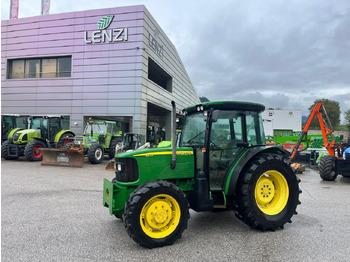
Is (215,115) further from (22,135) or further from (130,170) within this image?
(22,135)

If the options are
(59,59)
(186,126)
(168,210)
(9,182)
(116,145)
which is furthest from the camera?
(59,59)

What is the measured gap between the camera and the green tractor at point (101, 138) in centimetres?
1377

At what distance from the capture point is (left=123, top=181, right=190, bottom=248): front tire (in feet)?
10.9

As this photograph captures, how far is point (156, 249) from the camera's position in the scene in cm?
338

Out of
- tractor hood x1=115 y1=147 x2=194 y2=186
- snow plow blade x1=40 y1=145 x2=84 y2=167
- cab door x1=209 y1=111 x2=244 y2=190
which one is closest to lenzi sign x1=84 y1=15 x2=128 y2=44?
snow plow blade x1=40 y1=145 x2=84 y2=167

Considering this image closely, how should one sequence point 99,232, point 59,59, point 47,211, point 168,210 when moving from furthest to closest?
1. point 59,59
2. point 47,211
3. point 99,232
4. point 168,210

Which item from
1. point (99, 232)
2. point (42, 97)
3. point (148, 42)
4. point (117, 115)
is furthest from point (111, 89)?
point (99, 232)

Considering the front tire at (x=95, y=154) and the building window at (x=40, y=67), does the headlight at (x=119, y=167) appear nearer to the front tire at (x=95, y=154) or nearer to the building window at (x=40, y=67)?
the front tire at (x=95, y=154)

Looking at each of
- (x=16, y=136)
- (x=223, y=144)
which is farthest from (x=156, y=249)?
(x=16, y=136)

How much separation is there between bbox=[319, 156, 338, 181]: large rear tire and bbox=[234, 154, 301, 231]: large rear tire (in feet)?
18.6

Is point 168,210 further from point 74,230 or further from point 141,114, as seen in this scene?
point 141,114

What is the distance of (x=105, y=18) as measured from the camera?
1972 centimetres

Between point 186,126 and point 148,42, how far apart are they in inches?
689

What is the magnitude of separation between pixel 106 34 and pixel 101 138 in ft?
30.8
